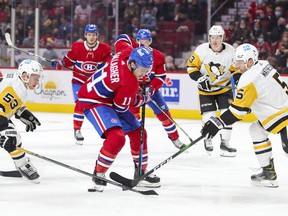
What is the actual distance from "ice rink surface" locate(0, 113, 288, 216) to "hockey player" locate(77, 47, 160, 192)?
294 mm

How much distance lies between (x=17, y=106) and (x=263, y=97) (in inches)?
61.9

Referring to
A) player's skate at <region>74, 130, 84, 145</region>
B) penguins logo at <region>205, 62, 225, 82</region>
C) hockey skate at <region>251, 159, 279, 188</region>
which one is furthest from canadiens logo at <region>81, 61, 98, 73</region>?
hockey skate at <region>251, 159, 279, 188</region>

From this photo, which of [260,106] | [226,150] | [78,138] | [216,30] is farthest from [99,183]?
[78,138]

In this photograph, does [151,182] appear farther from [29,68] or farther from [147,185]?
[29,68]

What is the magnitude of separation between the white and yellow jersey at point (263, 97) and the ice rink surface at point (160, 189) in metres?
0.47

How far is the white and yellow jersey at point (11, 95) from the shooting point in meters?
4.89

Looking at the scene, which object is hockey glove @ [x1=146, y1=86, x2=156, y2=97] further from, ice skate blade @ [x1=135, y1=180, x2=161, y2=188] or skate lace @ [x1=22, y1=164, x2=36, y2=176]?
skate lace @ [x1=22, y1=164, x2=36, y2=176]

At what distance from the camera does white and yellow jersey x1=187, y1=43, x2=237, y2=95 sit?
6688mm

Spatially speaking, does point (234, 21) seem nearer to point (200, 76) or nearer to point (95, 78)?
point (200, 76)

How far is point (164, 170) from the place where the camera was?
581cm

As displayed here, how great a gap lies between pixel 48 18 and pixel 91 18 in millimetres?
629

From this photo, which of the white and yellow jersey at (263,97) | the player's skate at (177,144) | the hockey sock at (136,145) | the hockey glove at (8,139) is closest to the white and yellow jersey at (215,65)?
the player's skate at (177,144)

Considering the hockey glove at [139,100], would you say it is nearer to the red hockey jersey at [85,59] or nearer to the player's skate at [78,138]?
the player's skate at [78,138]

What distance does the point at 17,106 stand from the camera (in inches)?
196
